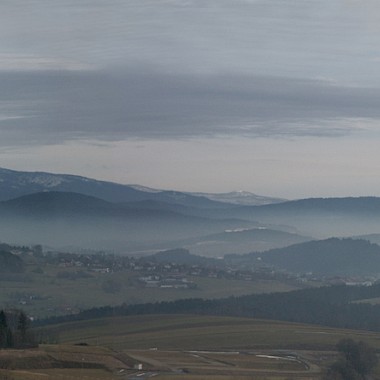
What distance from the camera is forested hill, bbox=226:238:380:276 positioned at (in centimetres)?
16943

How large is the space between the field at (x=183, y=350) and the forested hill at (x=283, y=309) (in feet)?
14.3

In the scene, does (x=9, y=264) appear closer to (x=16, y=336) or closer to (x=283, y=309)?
(x=283, y=309)

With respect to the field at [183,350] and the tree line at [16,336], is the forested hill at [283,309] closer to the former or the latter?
the field at [183,350]

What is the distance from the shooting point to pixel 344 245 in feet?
596

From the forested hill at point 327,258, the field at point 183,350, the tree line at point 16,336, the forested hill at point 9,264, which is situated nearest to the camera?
the field at point 183,350

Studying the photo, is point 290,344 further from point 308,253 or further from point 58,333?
point 308,253

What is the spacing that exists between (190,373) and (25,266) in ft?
243

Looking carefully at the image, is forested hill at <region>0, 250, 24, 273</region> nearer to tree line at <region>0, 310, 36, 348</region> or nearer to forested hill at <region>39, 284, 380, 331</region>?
forested hill at <region>39, 284, 380, 331</region>

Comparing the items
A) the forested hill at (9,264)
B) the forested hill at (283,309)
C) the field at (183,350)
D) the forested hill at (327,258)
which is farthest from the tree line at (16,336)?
the forested hill at (327,258)

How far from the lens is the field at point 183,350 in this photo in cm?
5362

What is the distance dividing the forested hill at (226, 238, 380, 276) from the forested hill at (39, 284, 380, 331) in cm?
5741

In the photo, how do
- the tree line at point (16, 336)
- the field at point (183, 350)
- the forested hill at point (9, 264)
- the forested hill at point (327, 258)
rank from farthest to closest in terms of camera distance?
1. the forested hill at point (327, 258)
2. the forested hill at point (9, 264)
3. the tree line at point (16, 336)
4. the field at point (183, 350)

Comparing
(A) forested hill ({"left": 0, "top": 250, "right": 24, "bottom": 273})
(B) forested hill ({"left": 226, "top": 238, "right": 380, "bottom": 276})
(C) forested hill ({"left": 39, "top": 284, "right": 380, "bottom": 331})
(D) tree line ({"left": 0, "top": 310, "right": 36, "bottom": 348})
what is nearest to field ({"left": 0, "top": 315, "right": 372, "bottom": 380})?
(D) tree line ({"left": 0, "top": 310, "right": 36, "bottom": 348})

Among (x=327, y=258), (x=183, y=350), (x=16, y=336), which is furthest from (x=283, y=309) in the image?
(x=327, y=258)
